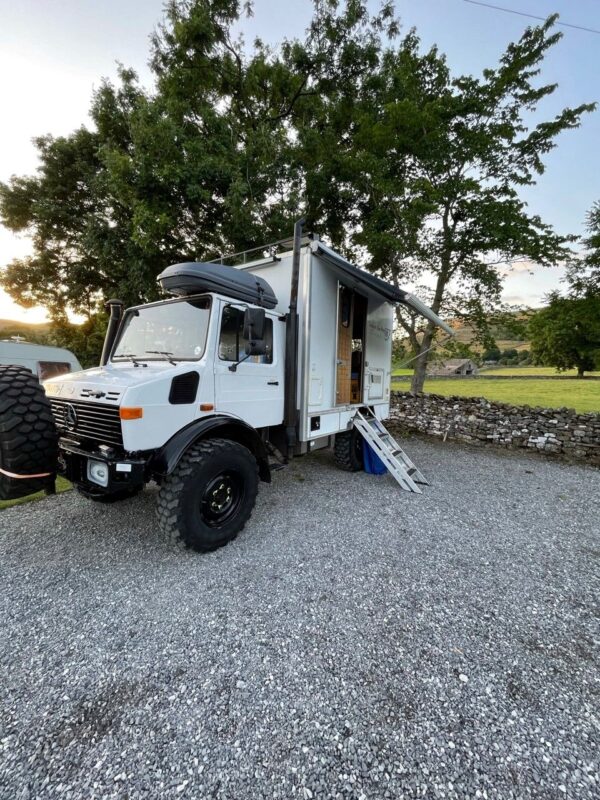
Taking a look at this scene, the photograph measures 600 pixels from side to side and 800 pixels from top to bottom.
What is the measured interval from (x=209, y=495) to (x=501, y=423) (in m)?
7.07

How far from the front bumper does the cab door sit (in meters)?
0.94

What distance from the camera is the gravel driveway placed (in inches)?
56.8

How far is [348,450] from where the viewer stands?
5555 mm

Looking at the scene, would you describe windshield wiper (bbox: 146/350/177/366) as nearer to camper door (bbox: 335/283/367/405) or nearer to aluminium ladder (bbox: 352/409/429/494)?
camper door (bbox: 335/283/367/405)

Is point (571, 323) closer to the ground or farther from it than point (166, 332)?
farther from it

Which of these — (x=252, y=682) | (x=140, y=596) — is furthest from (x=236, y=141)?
(x=252, y=682)

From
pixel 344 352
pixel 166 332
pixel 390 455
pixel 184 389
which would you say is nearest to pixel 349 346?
pixel 344 352

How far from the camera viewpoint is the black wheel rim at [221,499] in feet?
10.2

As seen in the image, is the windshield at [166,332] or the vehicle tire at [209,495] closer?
the vehicle tire at [209,495]

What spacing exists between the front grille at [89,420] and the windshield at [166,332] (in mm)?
780

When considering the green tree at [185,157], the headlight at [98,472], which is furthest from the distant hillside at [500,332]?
the headlight at [98,472]

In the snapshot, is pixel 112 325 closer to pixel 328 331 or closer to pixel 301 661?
pixel 328 331

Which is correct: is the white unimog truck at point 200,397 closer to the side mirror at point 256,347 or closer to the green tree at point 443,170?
the side mirror at point 256,347

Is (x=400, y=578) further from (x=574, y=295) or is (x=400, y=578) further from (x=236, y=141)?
(x=236, y=141)
